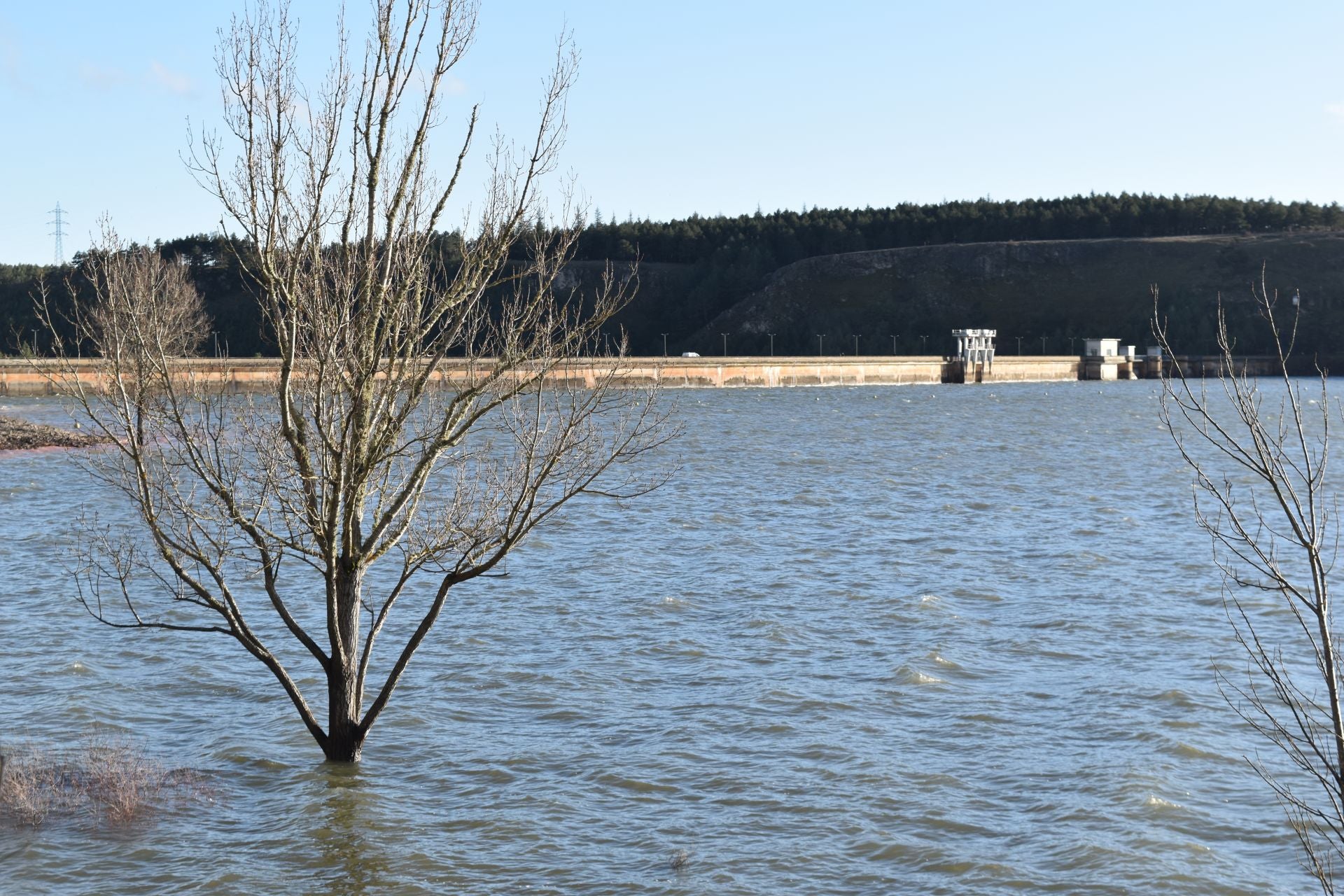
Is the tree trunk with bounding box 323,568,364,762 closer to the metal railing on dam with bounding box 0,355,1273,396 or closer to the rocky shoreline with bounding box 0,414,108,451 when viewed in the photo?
the rocky shoreline with bounding box 0,414,108,451

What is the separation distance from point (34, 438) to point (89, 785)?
135ft

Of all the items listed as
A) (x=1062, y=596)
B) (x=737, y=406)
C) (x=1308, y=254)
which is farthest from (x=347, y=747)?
(x=1308, y=254)

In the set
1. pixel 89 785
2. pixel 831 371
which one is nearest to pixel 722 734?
pixel 89 785

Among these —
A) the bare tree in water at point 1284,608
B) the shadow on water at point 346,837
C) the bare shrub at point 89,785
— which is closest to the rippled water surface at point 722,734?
the shadow on water at point 346,837

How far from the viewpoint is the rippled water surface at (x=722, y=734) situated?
33.3 feet

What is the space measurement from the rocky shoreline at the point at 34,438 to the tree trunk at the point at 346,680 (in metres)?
37.9

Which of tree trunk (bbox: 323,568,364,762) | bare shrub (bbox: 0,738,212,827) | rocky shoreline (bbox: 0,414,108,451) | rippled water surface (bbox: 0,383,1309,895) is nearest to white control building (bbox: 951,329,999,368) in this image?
rocky shoreline (bbox: 0,414,108,451)

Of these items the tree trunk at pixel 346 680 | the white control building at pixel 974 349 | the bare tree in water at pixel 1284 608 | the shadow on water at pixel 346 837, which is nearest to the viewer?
the bare tree in water at pixel 1284 608

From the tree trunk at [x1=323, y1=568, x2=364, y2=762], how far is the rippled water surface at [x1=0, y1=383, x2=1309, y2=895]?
313 millimetres

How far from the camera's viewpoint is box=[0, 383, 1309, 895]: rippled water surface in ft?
33.3

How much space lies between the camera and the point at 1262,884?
32.2 ft

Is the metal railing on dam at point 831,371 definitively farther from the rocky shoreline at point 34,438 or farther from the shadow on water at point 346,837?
the shadow on water at point 346,837

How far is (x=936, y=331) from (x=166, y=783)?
18375cm

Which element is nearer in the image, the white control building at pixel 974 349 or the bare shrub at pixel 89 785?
the bare shrub at pixel 89 785
